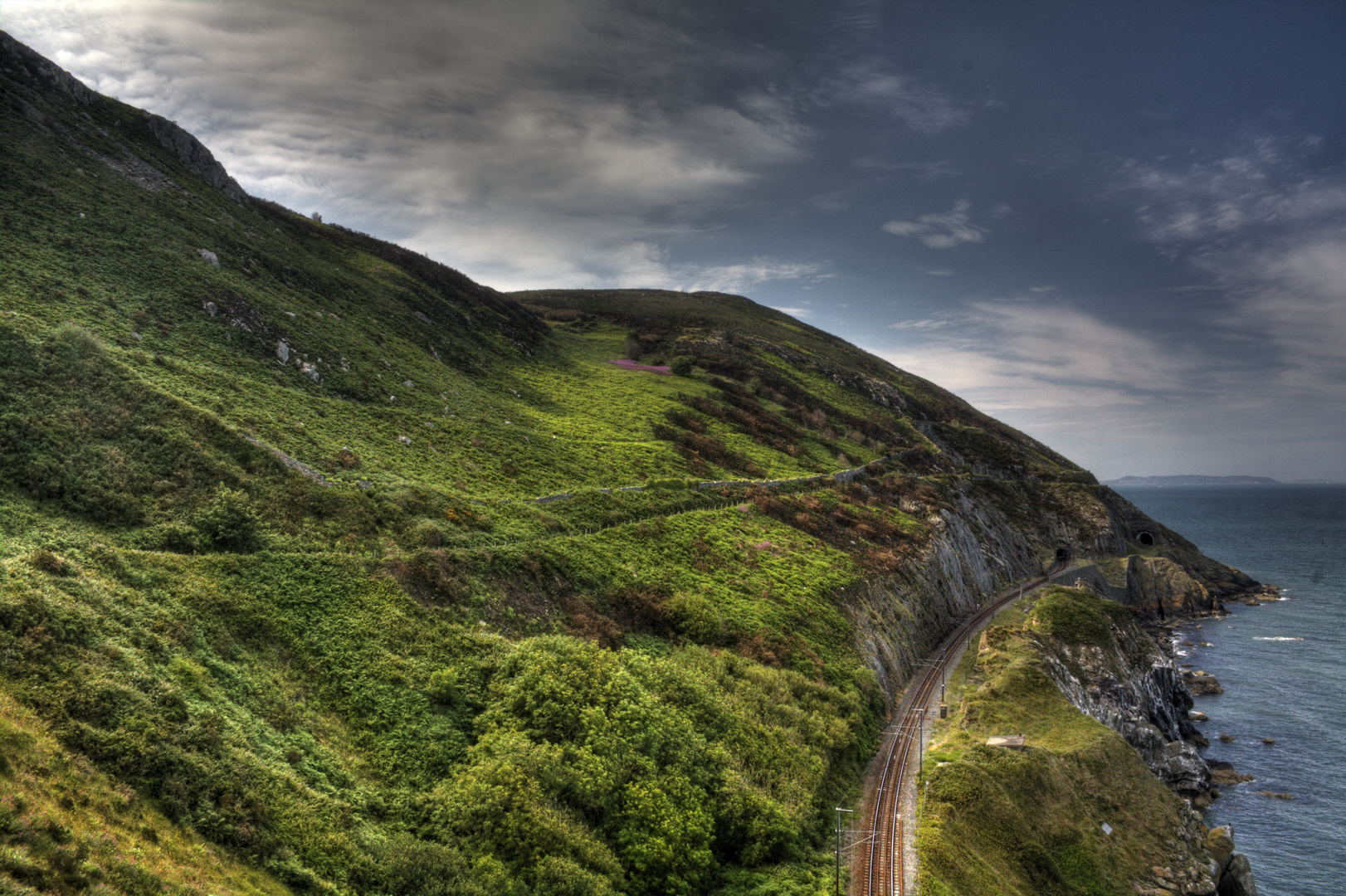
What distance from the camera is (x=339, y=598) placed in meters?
28.8

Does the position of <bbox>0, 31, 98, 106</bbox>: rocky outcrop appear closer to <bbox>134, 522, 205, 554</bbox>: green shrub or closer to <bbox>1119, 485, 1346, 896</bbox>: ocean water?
<bbox>134, 522, 205, 554</bbox>: green shrub

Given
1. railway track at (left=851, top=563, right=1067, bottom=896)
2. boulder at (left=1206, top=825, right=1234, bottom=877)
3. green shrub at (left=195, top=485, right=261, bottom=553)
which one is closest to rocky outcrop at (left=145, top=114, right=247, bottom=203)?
green shrub at (left=195, top=485, right=261, bottom=553)

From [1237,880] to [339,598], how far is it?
54923 millimetres

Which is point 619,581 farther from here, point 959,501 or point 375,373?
point 959,501

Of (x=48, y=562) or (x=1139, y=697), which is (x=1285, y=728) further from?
(x=48, y=562)

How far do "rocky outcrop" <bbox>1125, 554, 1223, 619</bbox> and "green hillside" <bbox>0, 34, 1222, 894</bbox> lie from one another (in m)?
63.5

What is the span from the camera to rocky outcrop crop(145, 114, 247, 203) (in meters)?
69.2

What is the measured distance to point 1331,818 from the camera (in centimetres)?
4800

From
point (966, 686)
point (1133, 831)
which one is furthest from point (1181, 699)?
point (1133, 831)

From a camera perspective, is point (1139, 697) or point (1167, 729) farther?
point (1167, 729)

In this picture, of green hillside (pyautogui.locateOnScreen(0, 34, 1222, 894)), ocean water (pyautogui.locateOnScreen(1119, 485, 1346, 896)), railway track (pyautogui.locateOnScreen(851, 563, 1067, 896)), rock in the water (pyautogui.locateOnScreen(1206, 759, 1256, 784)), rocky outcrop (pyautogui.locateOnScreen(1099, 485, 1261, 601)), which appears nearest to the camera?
green hillside (pyautogui.locateOnScreen(0, 34, 1222, 894))

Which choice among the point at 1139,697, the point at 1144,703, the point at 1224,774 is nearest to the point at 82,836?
the point at 1139,697

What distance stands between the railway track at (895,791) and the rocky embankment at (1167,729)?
10.3 metres

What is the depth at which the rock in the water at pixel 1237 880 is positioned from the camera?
37781 millimetres
